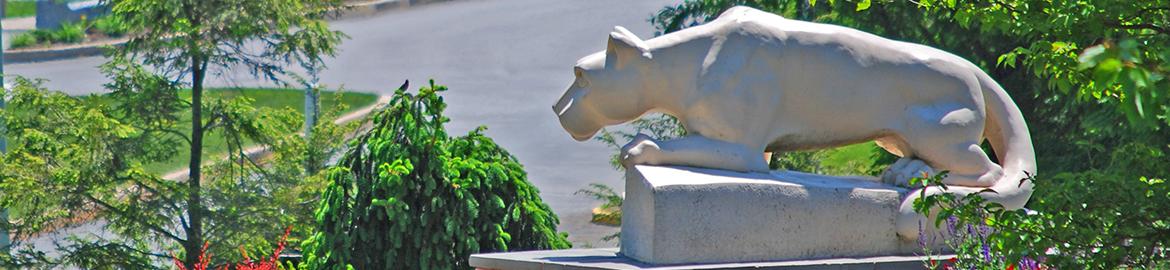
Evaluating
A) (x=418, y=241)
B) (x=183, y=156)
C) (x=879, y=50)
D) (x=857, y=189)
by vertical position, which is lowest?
(x=183, y=156)

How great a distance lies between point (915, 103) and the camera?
354 inches

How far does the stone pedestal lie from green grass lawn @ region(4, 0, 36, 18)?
26120mm

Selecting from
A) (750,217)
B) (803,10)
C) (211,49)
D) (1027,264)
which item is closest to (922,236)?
(750,217)

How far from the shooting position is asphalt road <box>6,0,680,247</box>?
21.4m

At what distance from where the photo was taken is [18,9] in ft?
109

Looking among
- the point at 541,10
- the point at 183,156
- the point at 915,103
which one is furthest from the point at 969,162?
the point at 541,10

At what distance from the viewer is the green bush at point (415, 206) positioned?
34.0ft

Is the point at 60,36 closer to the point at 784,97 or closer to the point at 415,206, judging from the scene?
the point at 415,206

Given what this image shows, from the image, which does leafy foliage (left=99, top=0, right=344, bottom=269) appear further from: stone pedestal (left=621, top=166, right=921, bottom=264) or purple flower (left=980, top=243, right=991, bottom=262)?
purple flower (left=980, top=243, right=991, bottom=262)

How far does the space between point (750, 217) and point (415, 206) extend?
263 centimetres

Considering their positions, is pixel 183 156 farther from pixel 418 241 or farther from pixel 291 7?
pixel 418 241

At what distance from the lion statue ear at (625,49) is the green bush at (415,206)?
1.71 m

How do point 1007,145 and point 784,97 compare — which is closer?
point 784,97

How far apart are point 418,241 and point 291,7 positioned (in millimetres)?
3623
